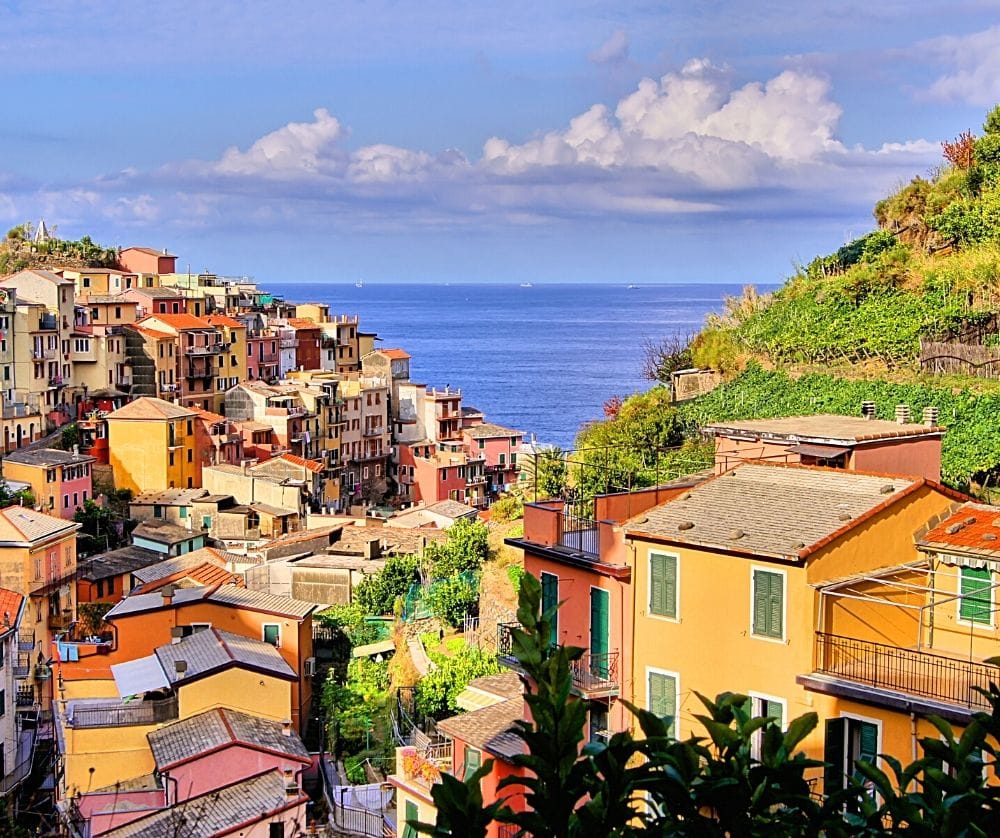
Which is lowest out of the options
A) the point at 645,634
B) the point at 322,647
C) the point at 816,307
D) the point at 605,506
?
the point at 322,647

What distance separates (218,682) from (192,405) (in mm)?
36231

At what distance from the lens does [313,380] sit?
61.5 metres

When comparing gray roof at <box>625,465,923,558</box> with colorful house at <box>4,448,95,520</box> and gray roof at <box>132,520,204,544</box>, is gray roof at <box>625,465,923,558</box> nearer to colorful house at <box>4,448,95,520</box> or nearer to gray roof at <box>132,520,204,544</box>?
gray roof at <box>132,520,204,544</box>

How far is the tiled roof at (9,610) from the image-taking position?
26766 mm

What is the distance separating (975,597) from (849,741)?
5.56 ft

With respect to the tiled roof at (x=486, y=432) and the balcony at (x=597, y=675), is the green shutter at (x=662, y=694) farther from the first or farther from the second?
the tiled roof at (x=486, y=432)

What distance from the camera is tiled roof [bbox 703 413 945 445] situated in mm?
16000

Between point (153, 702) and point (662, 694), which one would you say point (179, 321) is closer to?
point (153, 702)

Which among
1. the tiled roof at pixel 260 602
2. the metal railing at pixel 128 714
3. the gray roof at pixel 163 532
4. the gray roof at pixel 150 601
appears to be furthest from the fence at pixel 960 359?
the gray roof at pixel 163 532

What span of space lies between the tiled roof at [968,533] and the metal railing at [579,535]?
3.52 m

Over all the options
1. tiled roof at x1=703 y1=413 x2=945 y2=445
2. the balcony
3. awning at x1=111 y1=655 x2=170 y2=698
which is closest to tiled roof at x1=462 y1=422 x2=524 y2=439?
awning at x1=111 y1=655 x2=170 y2=698

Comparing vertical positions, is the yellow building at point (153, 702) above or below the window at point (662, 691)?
below

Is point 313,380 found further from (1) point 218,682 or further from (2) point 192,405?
(1) point 218,682

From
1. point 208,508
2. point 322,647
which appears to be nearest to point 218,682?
point 322,647
